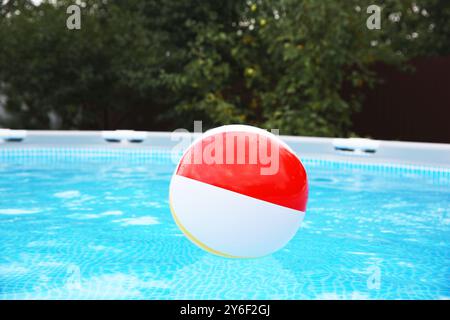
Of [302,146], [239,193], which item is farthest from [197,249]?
[302,146]

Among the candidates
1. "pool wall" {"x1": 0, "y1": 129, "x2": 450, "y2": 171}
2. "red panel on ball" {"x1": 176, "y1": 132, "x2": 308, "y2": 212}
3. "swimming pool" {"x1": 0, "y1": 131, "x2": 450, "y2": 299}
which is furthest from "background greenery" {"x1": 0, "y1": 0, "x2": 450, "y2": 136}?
"red panel on ball" {"x1": 176, "y1": 132, "x2": 308, "y2": 212}

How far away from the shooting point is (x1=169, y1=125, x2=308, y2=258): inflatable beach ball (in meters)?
3.75

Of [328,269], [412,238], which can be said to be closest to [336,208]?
[412,238]

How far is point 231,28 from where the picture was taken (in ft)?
50.9

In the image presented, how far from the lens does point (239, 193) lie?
3738 mm

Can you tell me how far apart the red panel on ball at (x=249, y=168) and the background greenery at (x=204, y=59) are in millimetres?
9204

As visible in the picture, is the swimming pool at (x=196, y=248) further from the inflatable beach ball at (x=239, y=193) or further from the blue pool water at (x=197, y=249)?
the inflatable beach ball at (x=239, y=193)

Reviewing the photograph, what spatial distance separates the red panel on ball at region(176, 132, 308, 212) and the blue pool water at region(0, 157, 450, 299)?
75cm

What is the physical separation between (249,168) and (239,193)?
171mm

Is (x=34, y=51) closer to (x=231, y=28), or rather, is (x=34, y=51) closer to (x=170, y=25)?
(x=170, y=25)

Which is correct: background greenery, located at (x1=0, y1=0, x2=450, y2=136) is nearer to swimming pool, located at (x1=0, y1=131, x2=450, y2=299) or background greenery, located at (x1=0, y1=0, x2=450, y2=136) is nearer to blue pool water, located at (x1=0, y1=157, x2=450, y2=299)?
swimming pool, located at (x1=0, y1=131, x2=450, y2=299)

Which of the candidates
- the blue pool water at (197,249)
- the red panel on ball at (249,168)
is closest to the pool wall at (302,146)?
the blue pool water at (197,249)

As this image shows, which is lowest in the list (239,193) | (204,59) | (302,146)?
(302,146)

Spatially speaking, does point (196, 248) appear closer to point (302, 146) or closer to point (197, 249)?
point (197, 249)
